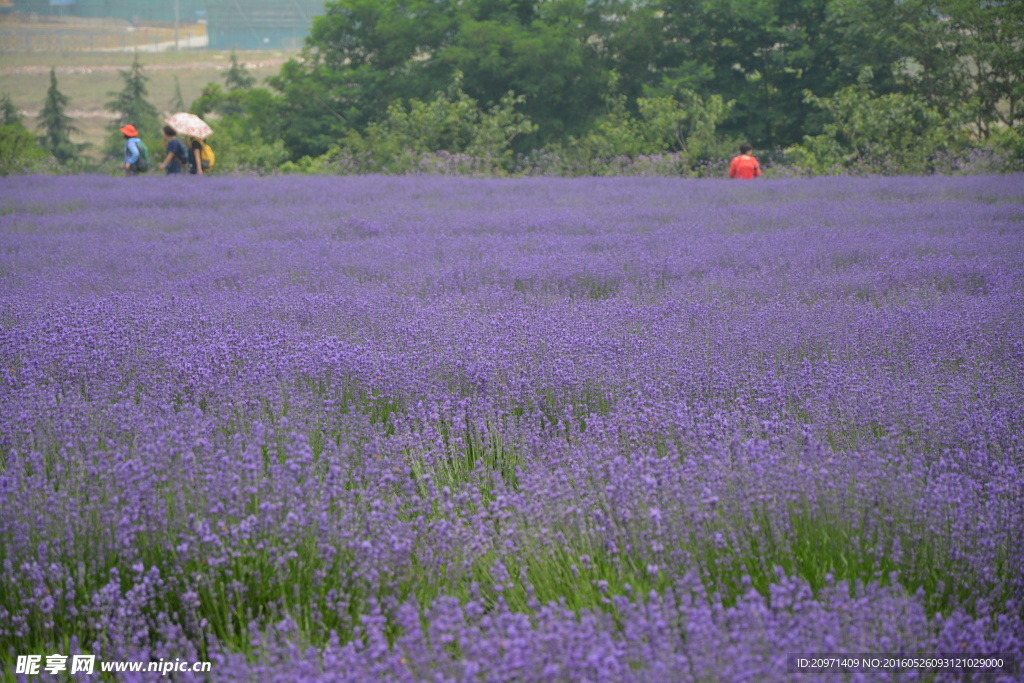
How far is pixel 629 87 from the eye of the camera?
89.7 ft

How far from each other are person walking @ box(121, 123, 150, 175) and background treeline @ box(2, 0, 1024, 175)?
5013 millimetres

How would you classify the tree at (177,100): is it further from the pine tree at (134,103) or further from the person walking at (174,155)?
the person walking at (174,155)

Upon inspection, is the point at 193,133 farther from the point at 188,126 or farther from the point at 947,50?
the point at 947,50

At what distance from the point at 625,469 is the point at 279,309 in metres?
2.49

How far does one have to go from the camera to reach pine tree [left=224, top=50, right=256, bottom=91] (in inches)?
1511

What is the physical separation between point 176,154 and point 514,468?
1247 centimetres

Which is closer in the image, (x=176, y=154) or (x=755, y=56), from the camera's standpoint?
(x=176, y=154)

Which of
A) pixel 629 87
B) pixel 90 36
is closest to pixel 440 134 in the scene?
pixel 629 87

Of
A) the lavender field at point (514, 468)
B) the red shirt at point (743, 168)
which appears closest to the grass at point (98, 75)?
the red shirt at point (743, 168)

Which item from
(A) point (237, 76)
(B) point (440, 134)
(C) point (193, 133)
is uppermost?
(A) point (237, 76)

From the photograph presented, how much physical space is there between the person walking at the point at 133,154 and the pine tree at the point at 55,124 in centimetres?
2545

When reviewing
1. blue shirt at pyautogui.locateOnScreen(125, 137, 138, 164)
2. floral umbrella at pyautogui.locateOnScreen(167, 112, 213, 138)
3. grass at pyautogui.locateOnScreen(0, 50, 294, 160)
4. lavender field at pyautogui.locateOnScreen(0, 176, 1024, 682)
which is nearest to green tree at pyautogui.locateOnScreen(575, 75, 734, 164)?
floral umbrella at pyautogui.locateOnScreen(167, 112, 213, 138)

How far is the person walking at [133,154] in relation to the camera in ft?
43.8

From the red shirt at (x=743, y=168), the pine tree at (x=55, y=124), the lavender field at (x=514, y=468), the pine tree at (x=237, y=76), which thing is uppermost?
the pine tree at (x=237, y=76)
